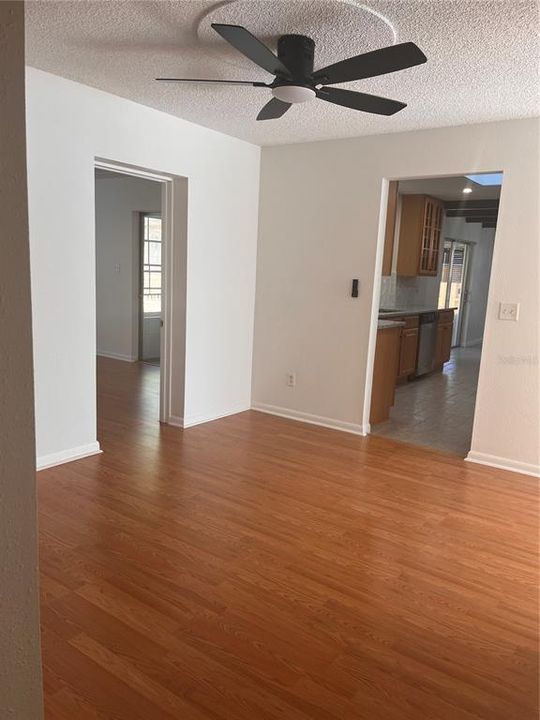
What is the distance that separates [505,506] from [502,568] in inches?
29.9

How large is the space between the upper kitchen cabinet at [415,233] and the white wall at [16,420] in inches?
255

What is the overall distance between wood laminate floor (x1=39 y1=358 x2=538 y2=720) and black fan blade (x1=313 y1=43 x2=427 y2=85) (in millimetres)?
2240

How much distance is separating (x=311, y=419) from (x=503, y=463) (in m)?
1.65

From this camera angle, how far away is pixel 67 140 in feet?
10.8

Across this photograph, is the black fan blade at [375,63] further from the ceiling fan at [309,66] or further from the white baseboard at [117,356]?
the white baseboard at [117,356]

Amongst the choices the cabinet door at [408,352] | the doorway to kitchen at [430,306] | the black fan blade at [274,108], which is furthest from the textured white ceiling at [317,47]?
the cabinet door at [408,352]

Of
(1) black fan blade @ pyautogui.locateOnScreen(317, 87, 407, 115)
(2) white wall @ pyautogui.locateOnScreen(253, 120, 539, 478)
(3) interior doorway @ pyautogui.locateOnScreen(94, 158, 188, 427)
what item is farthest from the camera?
(3) interior doorway @ pyautogui.locateOnScreen(94, 158, 188, 427)

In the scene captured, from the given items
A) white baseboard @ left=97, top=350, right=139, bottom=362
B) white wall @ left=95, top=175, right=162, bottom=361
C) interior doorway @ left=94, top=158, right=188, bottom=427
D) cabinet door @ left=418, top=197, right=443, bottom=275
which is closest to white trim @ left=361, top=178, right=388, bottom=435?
interior doorway @ left=94, top=158, right=188, bottom=427

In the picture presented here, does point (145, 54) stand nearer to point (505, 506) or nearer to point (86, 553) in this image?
point (86, 553)

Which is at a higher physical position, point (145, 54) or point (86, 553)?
point (145, 54)

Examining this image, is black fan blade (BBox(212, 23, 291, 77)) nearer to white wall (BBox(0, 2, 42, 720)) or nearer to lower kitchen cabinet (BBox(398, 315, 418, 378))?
white wall (BBox(0, 2, 42, 720))

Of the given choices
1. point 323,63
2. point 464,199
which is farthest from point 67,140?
point 464,199

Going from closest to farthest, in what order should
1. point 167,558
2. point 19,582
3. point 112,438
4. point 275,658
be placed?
1. point 19,582
2. point 275,658
3. point 167,558
4. point 112,438

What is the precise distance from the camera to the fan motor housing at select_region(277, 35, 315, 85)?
248 centimetres
